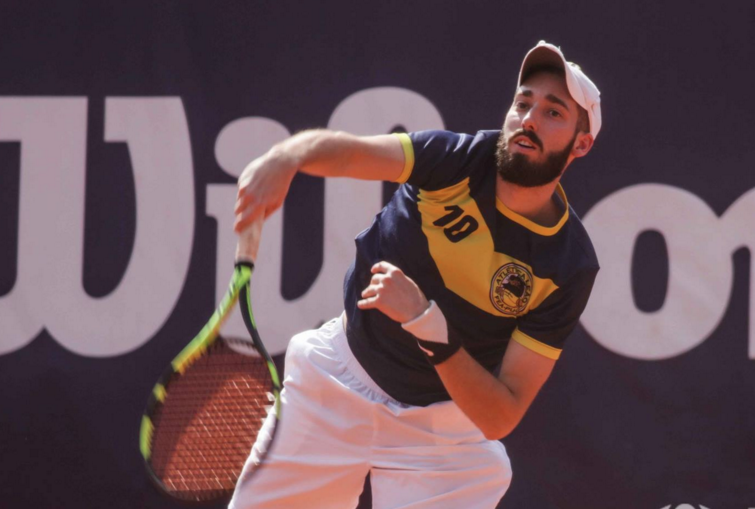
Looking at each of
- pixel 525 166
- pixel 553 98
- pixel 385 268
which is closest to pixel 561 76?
pixel 553 98

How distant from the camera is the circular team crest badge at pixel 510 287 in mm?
3049

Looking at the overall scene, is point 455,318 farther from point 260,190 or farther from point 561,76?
point 260,190

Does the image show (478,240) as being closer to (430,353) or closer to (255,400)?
(430,353)

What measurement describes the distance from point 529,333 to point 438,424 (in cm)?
39

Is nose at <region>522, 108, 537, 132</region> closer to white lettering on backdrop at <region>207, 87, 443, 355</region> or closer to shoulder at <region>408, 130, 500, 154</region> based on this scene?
shoulder at <region>408, 130, 500, 154</region>

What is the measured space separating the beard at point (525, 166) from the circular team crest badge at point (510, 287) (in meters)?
0.24

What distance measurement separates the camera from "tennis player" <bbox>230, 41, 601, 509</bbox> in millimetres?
3033

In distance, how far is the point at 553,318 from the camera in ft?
10.1

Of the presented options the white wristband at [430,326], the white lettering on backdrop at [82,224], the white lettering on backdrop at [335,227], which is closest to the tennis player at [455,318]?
the white wristband at [430,326]

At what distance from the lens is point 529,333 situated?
306 cm

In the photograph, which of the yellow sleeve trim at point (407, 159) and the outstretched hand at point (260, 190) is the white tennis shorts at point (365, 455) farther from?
the outstretched hand at point (260, 190)

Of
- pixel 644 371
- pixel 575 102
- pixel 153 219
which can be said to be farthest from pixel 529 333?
pixel 153 219

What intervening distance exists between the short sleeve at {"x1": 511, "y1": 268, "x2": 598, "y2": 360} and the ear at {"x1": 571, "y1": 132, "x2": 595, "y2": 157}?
14.3 inches

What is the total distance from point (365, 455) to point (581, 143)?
1.10 meters
